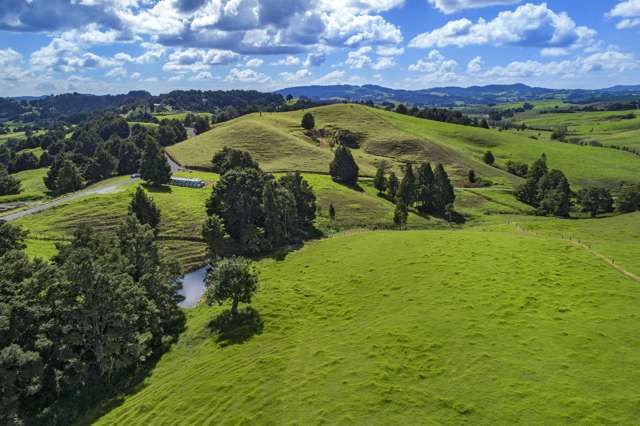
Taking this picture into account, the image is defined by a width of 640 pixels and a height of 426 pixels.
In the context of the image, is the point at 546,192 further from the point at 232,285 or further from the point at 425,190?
the point at 232,285

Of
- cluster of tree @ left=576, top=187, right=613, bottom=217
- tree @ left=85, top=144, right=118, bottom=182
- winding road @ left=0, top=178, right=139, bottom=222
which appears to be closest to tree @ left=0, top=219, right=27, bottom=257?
winding road @ left=0, top=178, right=139, bottom=222

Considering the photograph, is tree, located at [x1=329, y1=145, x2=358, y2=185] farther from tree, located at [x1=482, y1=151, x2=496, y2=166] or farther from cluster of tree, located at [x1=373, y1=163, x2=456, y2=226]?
tree, located at [x1=482, y1=151, x2=496, y2=166]

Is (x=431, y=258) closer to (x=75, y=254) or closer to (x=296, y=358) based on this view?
(x=296, y=358)

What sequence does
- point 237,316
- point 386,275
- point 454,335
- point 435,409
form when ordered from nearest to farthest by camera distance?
point 435,409
point 454,335
point 237,316
point 386,275

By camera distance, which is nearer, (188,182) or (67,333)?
(67,333)

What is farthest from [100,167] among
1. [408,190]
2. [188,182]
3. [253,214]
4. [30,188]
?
[408,190]

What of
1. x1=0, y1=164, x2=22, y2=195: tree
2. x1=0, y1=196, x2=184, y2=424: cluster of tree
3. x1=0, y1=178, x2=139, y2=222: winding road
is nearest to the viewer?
x1=0, y1=196, x2=184, y2=424: cluster of tree

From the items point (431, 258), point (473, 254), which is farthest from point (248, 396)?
point (473, 254)
